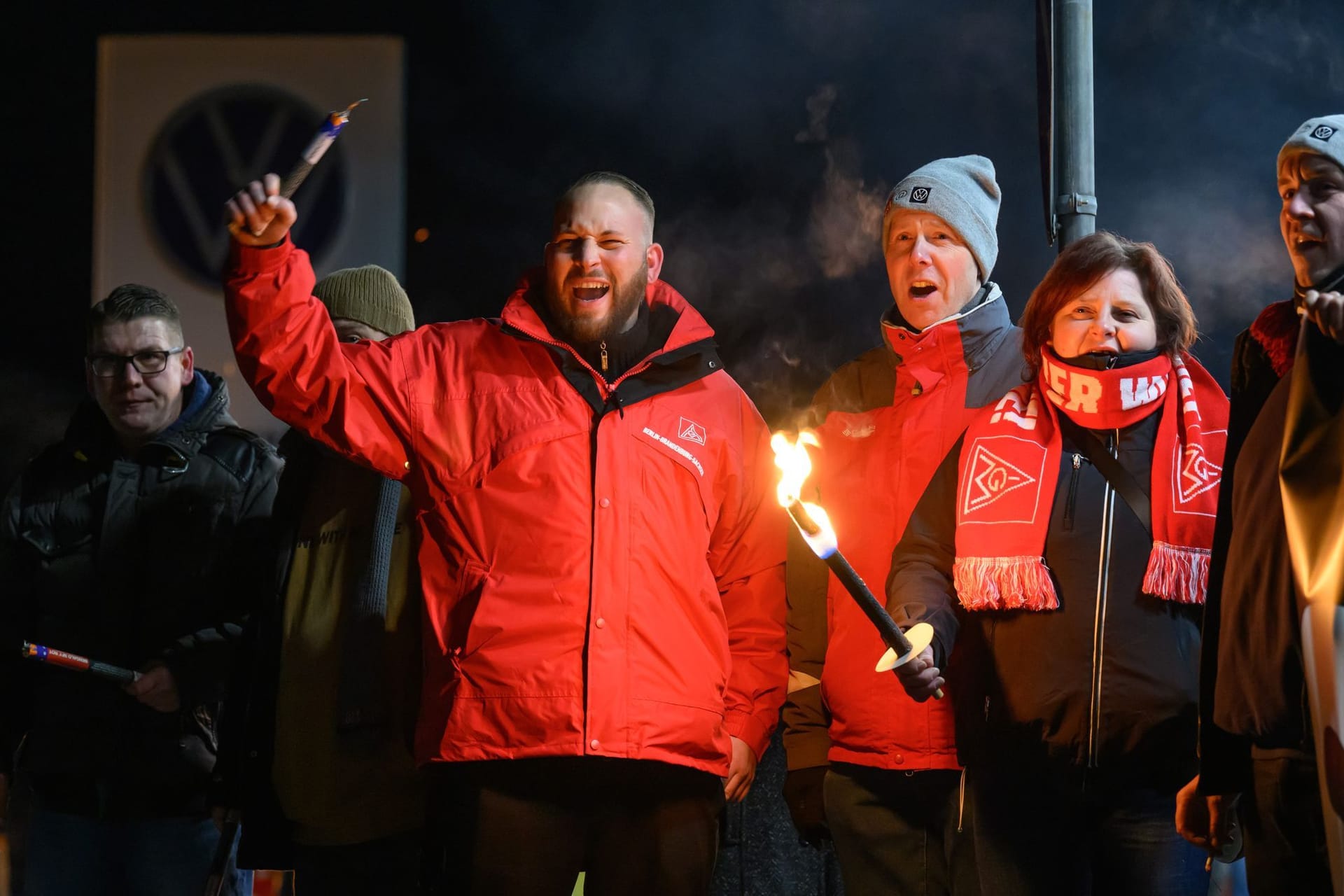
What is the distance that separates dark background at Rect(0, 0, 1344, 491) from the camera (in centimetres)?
611

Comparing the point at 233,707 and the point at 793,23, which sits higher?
the point at 793,23

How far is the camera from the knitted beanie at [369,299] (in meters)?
3.72

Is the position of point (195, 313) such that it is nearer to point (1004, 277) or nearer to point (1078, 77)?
point (1004, 277)

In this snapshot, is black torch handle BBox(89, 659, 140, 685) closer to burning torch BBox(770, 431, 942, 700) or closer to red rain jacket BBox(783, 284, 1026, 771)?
red rain jacket BBox(783, 284, 1026, 771)

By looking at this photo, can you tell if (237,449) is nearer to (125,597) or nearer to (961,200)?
(125,597)

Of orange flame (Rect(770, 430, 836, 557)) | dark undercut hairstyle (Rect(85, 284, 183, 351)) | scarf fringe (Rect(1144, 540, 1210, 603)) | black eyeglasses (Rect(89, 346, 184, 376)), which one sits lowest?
scarf fringe (Rect(1144, 540, 1210, 603))

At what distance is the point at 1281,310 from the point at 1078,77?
1886 mm

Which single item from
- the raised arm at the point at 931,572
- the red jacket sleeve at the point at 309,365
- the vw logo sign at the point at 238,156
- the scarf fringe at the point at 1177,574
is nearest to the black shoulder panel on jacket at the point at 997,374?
the raised arm at the point at 931,572

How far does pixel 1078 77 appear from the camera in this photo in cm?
406

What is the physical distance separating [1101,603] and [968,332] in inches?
36.3

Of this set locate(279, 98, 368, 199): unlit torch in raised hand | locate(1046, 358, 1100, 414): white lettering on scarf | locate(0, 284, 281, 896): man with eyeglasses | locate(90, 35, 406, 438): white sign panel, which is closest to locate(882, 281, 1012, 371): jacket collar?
locate(1046, 358, 1100, 414): white lettering on scarf

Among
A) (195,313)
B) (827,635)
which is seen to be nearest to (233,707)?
(827,635)

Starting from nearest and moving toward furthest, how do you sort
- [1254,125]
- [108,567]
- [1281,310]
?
[1281,310]
[108,567]
[1254,125]

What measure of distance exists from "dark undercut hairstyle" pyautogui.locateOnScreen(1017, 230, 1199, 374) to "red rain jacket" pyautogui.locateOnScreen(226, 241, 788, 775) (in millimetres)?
826
